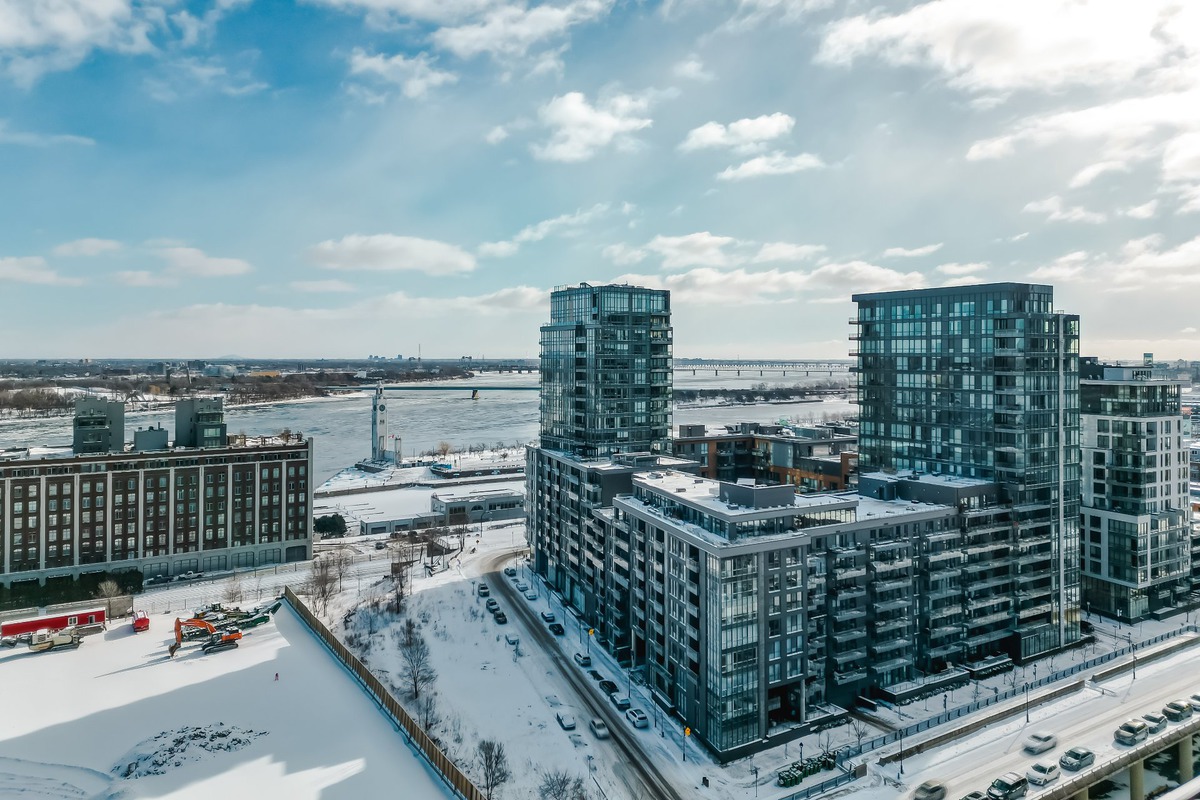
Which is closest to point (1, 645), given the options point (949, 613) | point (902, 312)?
point (949, 613)

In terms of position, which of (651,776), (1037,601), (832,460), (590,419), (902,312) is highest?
(902,312)

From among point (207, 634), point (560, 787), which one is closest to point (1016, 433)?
point (560, 787)

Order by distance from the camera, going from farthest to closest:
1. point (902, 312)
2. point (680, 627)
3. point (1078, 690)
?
point (902, 312)
point (1078, 690)
point (680, 627)

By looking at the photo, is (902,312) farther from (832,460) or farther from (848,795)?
(848,795)

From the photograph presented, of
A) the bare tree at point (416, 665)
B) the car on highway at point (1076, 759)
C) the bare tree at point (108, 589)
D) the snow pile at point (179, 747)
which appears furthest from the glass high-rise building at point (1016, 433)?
the bare tree at point (108, 589)

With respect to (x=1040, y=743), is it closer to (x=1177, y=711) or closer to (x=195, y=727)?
(x=1177, y=711)

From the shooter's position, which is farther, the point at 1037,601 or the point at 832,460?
the point at 832,460

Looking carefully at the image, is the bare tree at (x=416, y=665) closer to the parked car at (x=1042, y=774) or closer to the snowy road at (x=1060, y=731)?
the snowy road at (x=1060, y=731)

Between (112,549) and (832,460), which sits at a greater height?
(832,460)

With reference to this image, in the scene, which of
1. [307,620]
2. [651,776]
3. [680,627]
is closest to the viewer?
[651,776]
